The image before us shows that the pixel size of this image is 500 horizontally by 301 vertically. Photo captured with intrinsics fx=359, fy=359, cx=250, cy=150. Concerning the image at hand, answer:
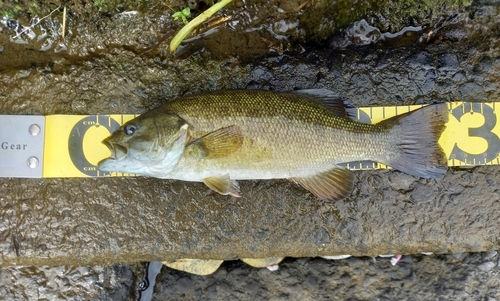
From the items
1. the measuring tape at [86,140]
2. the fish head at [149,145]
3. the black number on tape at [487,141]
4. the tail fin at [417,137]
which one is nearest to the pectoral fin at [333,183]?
the measuring tape at [86,140]

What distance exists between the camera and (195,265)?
3.27 m

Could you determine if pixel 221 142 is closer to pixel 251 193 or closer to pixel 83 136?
pixel 251 193

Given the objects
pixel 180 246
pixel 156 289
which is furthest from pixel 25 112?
pixel 156 289

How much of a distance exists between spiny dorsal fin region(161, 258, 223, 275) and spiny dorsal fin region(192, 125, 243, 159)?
1.16 meters

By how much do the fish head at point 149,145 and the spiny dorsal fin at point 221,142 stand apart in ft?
0.49

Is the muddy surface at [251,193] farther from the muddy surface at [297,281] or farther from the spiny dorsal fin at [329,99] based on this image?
the spiny dorsal fin at [329,99]

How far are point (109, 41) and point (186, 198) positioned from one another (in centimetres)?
156

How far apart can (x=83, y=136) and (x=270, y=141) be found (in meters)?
1.55

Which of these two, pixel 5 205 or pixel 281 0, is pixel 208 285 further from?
pixel 281 0

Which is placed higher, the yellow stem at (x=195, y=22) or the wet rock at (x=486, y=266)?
the yellow stem at (x=195, y=22)

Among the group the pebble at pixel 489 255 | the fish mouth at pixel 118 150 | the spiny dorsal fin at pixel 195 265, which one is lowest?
the spiny dorsal fin at pixel 195 265

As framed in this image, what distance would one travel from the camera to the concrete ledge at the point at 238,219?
3.00 metres

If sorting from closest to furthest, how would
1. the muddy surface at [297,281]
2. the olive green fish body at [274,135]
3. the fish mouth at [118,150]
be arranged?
the fish mouth at [118,150], the olive green fish body at [274,135], the muddy surface at [297,281]

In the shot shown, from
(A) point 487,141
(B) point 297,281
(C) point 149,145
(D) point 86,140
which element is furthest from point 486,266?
(D) point 86,140
